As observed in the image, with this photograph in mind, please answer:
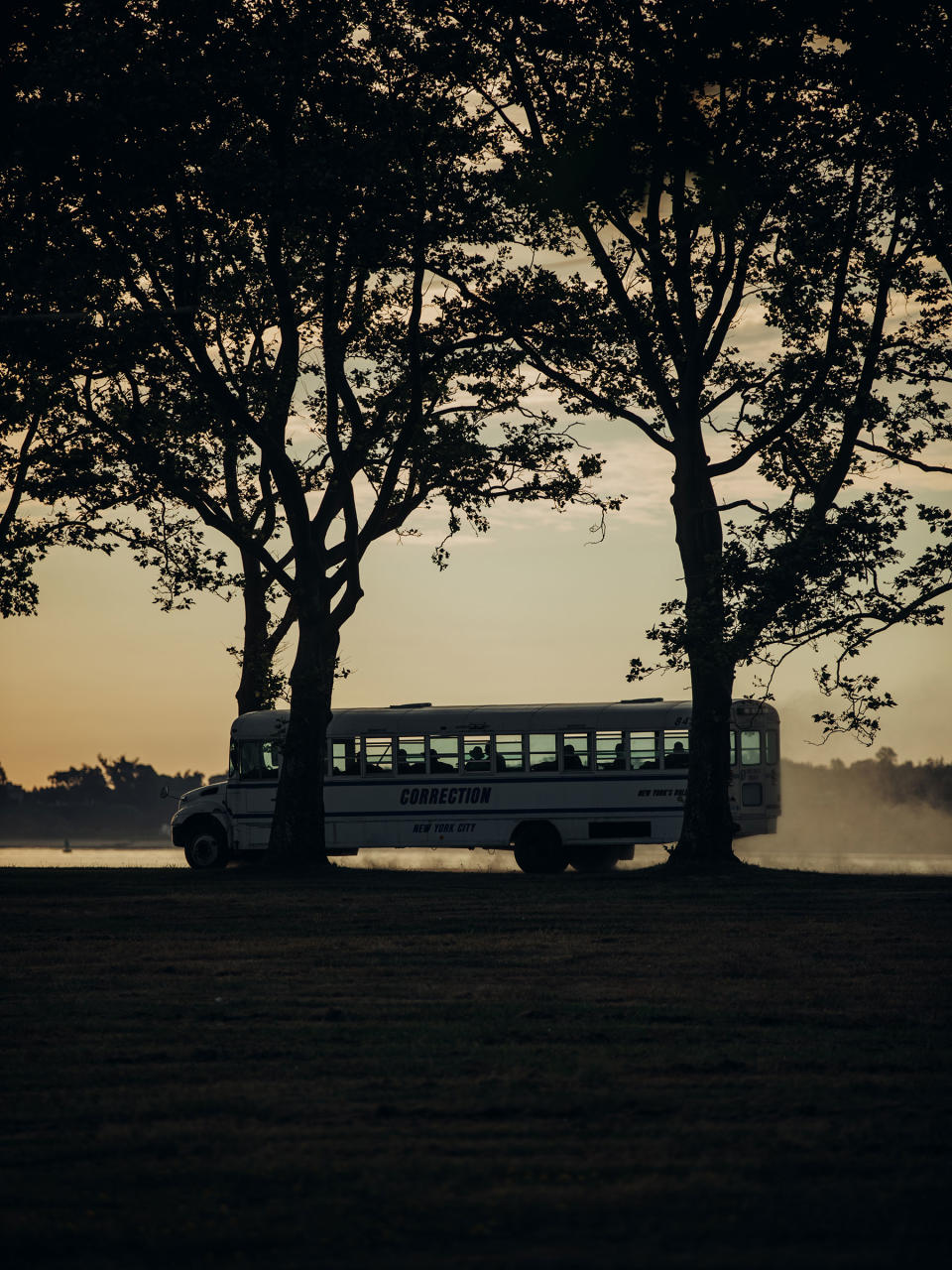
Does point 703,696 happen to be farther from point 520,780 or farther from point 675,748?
point 520,780

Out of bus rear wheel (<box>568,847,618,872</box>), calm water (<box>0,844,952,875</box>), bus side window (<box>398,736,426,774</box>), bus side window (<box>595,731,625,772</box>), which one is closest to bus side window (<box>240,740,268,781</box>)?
calm water (<box>0,844,952,875</box>)

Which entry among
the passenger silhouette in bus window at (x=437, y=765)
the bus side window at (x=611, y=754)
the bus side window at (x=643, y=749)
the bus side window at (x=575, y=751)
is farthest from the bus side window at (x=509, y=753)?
the bus side window at (x=643, y=749)

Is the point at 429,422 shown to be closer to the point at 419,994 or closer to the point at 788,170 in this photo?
the point at 788,170

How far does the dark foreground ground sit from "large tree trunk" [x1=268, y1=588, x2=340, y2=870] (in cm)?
1144

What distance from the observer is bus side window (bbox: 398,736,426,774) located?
33.7 m

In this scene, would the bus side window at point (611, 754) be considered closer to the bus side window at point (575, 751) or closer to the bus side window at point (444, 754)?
the bus side window at point (575, 751)

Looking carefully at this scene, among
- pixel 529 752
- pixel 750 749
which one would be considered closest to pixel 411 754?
pixel 529 752

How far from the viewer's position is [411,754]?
3384 cm

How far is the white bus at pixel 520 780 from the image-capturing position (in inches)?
1259

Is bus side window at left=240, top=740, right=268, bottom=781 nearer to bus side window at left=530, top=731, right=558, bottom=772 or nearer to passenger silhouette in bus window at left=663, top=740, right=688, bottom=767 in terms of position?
bus side window at left=530, top=731, right=558, bottom=772

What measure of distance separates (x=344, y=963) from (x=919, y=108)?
58.5 feet

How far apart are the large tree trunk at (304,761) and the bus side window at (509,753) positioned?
13.5 ft

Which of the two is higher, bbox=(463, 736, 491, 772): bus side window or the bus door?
bbox=(463, 736, 491, 772): bus side window

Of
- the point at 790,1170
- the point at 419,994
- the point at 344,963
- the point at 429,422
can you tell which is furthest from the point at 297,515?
the point at 790,1170
